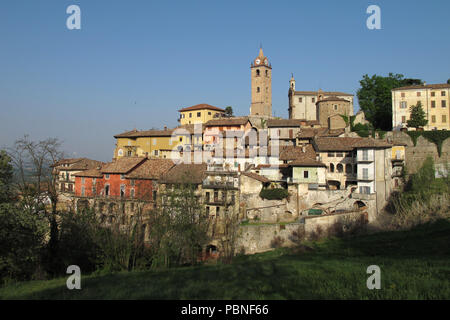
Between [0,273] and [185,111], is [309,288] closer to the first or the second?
[0,273]

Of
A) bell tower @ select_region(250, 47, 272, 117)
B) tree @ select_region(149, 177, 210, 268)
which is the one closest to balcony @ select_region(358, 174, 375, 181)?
tree @ select_region(149, 177, 210, 268)

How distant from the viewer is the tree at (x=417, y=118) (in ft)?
163

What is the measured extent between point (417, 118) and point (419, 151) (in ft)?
24.1

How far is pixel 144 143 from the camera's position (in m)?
59.2

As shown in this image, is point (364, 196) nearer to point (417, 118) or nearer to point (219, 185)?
point (219, 185)

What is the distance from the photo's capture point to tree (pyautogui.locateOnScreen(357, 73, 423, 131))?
58.3m

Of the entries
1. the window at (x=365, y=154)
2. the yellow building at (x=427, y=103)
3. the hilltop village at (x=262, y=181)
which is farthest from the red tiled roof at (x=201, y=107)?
the window at (x=365, y=154)

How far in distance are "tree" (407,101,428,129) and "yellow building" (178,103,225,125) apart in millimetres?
38412

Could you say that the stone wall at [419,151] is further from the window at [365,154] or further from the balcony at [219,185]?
the balcony at [219,185]

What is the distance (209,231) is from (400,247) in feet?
56.7

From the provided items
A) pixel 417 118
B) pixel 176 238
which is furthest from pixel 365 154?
pixel 176 238

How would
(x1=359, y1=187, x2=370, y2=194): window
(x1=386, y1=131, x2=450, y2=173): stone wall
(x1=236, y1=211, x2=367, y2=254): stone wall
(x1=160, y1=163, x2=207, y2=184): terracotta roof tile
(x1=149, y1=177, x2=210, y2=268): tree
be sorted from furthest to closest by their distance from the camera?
(x1=386, y1=131, x2=450, y2=173): stone wall, (x1=160, y1=163, x2=207, y2=184): terracotta roof tile, (x1=359, y1=187, x2=370, y2=194): window, (x1=236, y1=211, x2=367, y2=254): stone wall, (x1=149, y1=177, x2=210, y2=268): tree

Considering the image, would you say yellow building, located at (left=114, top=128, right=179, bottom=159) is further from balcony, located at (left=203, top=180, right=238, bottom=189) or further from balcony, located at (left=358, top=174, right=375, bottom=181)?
balcony, located at (left=358, top=174, right=375, bottom=181)
